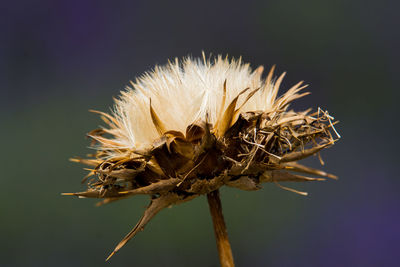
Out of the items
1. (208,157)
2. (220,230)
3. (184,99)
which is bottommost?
(220,230)

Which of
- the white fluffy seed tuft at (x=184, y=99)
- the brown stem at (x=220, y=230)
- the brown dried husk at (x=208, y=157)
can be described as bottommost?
the brown stem at (x=220, y=230)

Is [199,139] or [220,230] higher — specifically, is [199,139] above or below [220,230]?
above

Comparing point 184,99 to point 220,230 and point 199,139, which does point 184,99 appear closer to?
point 199,139

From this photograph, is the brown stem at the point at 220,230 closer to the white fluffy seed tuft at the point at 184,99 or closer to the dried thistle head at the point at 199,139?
the dried thistle head at the point at 199,139

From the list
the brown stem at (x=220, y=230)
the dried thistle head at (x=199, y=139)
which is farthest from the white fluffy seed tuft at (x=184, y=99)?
the brown stem at (x=220, y=230)

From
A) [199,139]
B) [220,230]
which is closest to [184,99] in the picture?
[199,139]

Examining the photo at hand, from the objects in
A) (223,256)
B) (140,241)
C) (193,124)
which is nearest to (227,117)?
(193,124)

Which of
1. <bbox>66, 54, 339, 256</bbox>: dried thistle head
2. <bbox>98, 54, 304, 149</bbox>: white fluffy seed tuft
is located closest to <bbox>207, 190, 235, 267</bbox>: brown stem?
<bbox>66, 54, 339, 256</bbox>: dried thistle head

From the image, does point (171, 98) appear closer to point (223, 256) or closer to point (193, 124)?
point (193, 124)
